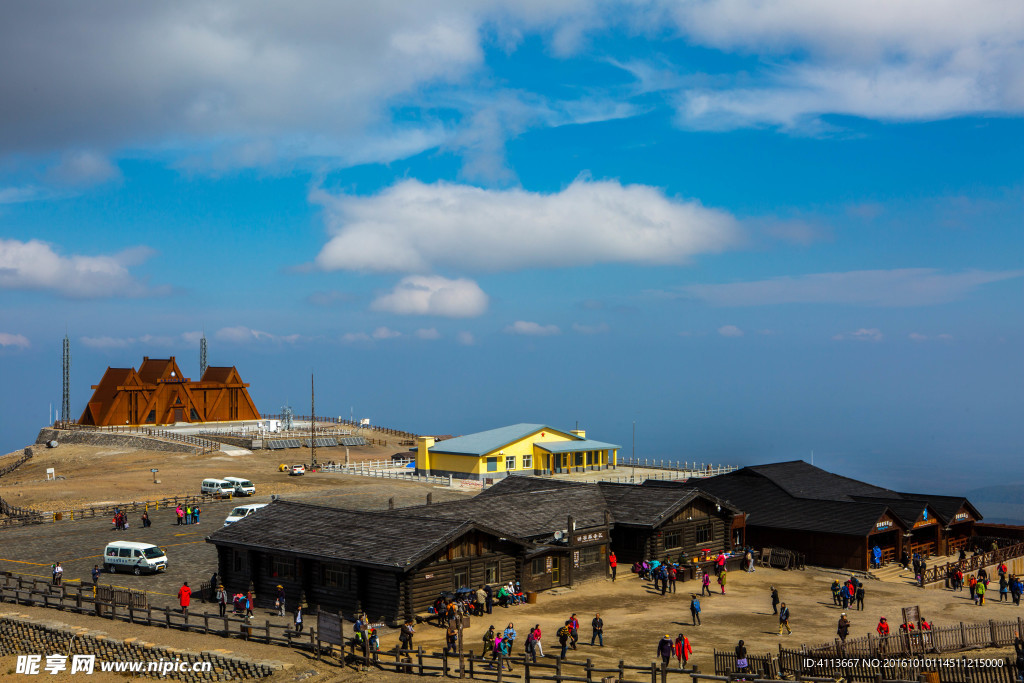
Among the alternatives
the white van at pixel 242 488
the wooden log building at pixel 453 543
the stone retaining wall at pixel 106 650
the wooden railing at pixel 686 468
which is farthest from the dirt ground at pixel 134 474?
the stone retaining wall at pixel 106 650

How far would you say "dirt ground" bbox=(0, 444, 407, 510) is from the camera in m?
76.5

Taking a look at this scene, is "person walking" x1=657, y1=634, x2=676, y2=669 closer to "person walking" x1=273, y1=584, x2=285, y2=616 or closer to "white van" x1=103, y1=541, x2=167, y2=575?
"person walking" x1=273, y1=584, x2=285, y2=616

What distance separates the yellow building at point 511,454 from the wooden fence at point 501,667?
50.4 metres

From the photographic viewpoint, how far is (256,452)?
106 m

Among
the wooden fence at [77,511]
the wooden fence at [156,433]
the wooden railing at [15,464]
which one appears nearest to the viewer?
the wooden fence at [77,511]

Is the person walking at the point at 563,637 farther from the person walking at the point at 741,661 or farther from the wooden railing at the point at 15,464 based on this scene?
the wooden railing at the point at 15,464

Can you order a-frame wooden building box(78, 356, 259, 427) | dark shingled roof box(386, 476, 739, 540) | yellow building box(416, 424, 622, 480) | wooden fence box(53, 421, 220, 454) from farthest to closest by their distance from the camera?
a-frame wooden building box(78, 356, 259, 427), wooden fence box(53, 421, 220, 454), yellow building box(416, 424, 622, 480), dark shingled roof box(386, 476, 739, 540)

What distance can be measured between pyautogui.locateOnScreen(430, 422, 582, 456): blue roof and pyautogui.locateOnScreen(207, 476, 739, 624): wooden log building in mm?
30945

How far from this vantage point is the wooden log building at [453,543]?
3697 centimetres

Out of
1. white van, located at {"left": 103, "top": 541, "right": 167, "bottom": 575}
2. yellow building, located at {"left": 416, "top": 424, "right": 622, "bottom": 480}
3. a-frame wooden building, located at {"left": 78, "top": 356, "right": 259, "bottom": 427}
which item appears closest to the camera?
white van, located at {"left": 103, "top": 541, "right": 167, "bottom": 575}

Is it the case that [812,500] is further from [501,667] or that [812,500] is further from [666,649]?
[501,667]

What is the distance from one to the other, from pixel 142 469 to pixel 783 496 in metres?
64.2

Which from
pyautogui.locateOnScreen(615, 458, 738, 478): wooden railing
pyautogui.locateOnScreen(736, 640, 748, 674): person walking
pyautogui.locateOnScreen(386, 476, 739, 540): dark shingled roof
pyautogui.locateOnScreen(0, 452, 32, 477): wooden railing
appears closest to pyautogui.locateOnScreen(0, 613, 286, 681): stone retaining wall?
pyautogui.locateOnScreen(386, 476, 739, 540): dark shingled roof

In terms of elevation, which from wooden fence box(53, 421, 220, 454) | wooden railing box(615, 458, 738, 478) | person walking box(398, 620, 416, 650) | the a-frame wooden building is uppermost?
the a-frame wooden building
